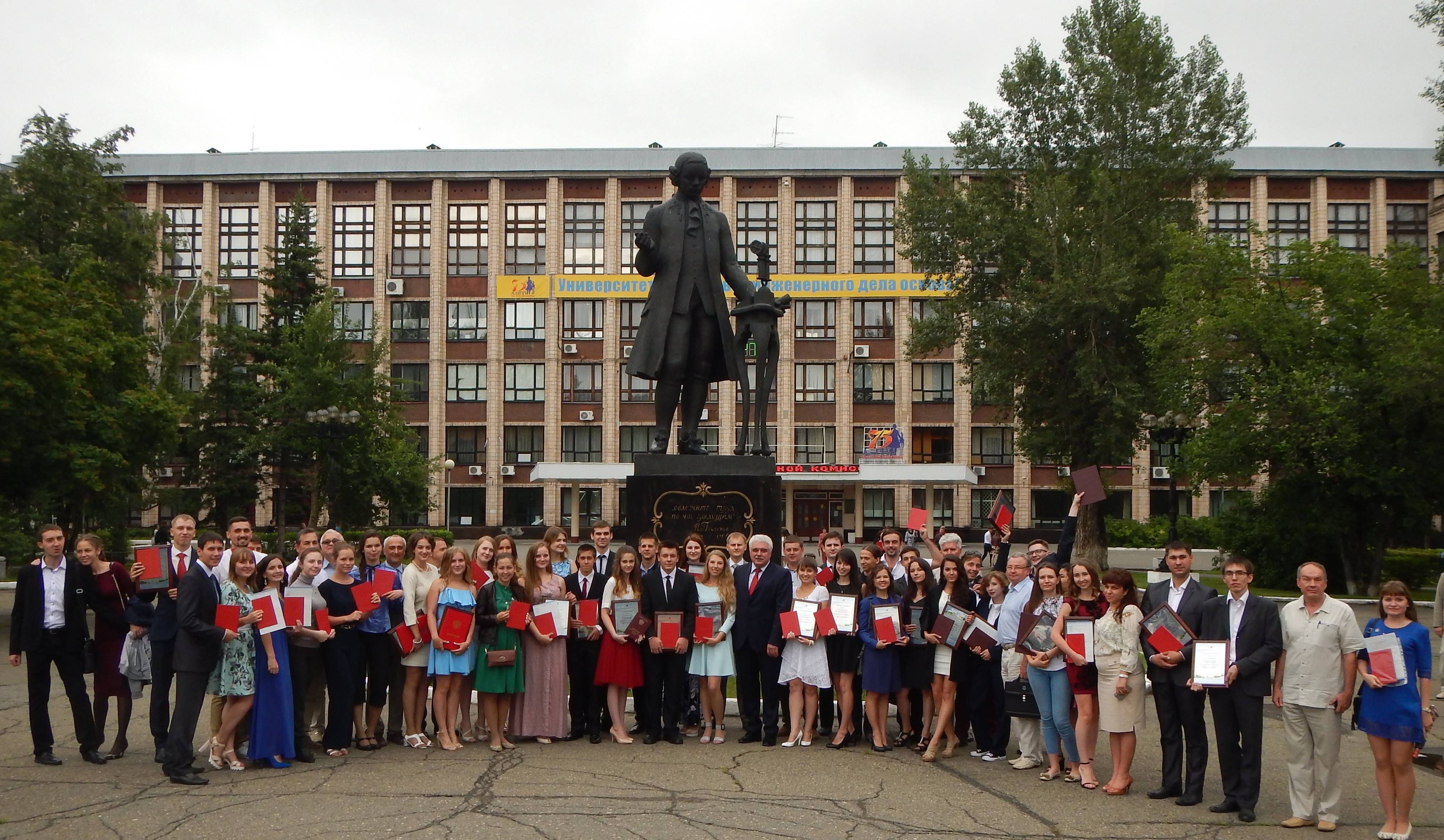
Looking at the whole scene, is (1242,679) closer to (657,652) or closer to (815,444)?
(657,652)

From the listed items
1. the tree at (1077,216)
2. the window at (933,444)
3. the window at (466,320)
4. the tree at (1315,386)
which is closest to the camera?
the tree at (1315,386)

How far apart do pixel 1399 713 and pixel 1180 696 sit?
135cm

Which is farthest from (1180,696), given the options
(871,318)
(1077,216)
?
(871,318)

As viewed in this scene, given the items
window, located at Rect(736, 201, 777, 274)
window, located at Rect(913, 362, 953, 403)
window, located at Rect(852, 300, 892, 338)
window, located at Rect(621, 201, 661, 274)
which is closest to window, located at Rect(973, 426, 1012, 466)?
window, located at Rect(913, 362, 953, 403)

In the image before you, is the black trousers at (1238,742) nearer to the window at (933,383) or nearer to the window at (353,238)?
the window at (933,383)

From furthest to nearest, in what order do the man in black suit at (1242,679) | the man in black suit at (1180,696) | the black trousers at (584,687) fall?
the black trousers at (584,687) < the man in black suit at (1180,696) < the man in black suit at (1242,679)

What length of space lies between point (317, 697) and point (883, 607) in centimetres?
472

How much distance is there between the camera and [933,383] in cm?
5766

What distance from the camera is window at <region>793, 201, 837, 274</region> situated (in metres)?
57.9

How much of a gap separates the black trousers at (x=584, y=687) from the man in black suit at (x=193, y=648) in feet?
8.85

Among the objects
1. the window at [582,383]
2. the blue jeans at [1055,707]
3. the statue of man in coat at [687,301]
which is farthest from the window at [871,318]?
the blue jeans at [1055,707]

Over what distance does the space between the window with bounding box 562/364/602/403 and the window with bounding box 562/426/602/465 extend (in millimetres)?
1327

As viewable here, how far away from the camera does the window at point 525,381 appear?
57.9 metres

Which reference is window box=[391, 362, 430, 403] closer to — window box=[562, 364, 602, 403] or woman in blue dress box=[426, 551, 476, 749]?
window box=[562, 364, 602, 403]
